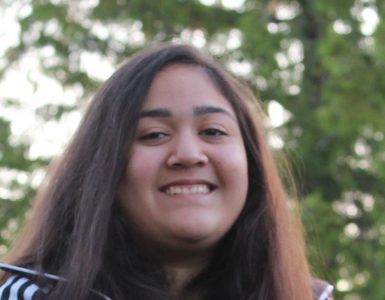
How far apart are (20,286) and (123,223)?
367mm

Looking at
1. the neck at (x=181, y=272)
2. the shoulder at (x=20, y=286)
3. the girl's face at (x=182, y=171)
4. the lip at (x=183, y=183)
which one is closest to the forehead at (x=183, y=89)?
the girl's face at (x=182, y=171)

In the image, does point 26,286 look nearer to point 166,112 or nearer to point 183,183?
point 183,183

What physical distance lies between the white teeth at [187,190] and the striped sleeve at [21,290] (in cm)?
47

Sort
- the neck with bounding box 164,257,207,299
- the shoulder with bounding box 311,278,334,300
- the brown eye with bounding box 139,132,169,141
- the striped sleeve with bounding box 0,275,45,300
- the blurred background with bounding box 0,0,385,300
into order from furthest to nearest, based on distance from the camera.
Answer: the blurred background with bounding box 0,0,385,300, the shoulder with bounding box 311,278,334,300, the neck with bounding box 164,257,207,299, the brown eye with bounding box 139,132,169,141, the striped sleeve with bounding box 0,275,45,300

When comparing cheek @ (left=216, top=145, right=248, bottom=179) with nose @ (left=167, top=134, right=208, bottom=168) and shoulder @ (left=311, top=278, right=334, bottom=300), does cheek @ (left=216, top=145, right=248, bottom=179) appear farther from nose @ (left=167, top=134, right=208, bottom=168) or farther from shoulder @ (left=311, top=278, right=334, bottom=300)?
shoulder @ (left=311, top=278, right=334, bottom=300)

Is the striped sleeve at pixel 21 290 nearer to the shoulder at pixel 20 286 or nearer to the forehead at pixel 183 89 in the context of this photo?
the shoulder at pixel 20 286

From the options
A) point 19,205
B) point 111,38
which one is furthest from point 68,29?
point 19,205

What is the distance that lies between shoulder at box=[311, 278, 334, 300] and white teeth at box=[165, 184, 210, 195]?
66 cm

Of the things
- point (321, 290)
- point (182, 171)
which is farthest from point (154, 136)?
point (321, 290)

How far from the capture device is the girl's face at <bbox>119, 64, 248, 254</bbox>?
110 inches

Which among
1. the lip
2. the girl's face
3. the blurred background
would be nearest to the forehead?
the girl's face

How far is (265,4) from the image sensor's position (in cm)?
937

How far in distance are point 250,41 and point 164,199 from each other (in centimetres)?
620

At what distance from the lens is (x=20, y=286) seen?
9.04 feet
